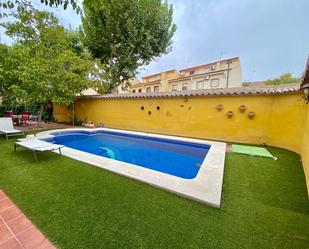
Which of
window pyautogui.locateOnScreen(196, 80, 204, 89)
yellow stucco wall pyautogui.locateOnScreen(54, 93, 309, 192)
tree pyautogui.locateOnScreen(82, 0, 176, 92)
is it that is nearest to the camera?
yellow stucco wall pyautogui.locateOnScreen(54, 93, 309, 192)

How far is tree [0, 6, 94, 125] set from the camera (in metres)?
8.78

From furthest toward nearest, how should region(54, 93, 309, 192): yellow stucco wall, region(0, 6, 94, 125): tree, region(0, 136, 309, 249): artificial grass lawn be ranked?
region(0, 6, 94, 125): tree < region(54, 93, 309, 192): yellow stucco wall < region(0, 136, 309, 249): artificial grass lawn

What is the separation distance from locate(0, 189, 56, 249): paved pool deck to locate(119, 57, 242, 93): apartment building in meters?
19.6

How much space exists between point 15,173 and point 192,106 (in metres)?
8.86

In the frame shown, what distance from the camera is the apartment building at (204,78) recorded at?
2514 centimetres

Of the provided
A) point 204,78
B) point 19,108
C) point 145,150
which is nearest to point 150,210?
point 145,150

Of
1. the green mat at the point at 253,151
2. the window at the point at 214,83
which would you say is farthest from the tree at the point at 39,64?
the window at the point at 214,83

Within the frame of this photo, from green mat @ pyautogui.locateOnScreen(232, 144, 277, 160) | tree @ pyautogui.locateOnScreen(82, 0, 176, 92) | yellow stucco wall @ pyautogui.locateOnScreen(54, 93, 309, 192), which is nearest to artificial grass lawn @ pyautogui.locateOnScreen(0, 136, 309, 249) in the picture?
green mat @ pyautogui.locateOnScreen(232, 144, 277, 160)

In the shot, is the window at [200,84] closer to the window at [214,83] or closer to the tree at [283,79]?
the window at [214,83]

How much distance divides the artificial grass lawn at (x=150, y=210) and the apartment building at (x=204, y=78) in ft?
61.0

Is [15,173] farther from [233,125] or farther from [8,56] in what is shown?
[233,125]

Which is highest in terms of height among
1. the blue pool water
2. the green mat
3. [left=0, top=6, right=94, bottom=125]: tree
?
[left=0, top=6, right=94, bottom=125]: tree

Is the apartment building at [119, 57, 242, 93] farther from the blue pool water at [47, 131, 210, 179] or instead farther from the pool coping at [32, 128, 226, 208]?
the pool coping at [32, 128, 226, 208]

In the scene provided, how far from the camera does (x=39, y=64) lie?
401 inches
